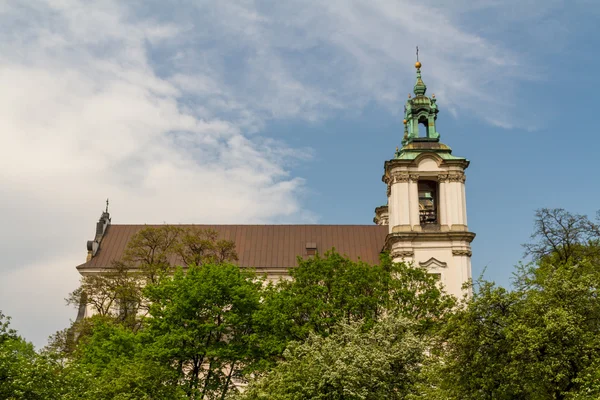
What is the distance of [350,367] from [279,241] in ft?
97.1

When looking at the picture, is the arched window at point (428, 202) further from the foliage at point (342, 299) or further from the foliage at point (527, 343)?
the foliage at point (527, 343)

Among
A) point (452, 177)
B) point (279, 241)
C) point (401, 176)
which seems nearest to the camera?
point (401, 176)

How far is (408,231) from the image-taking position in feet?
153

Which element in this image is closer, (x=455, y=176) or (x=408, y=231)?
(x=408, y=231)

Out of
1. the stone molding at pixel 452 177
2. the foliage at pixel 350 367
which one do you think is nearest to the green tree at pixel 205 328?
the foliage at pixel 350 367

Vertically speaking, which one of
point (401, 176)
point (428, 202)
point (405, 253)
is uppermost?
point (401, 176)

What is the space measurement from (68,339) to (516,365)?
29243 mm

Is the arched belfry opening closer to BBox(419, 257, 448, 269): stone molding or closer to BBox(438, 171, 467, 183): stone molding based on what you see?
BBox(438, 171, 467, 183): stone molding

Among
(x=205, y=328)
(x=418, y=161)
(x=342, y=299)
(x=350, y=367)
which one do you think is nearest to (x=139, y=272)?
(x=205, y=328)

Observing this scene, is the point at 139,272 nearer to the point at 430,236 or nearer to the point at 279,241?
the point at 279,241

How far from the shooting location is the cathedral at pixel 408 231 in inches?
1834

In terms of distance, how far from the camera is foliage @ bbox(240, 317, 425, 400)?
26344mm

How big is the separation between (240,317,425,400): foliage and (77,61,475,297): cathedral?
609 inches

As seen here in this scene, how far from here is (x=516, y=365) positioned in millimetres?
21828
